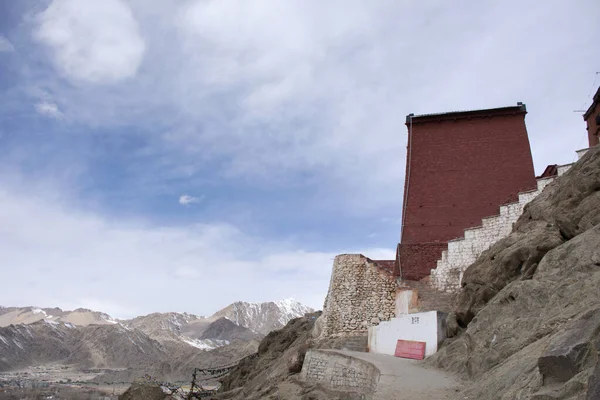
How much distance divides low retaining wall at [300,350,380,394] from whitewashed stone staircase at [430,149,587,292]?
16.1 ft

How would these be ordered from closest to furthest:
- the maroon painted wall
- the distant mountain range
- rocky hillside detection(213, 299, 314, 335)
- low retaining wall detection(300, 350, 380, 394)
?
low retaining wall detection(300, 350, 380, 394) → the maroon painted wall → the distant mountain range → rocky hillside detection(213, 299, 314, 335)

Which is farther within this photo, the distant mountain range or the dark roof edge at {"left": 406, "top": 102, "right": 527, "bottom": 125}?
the distant mountain range

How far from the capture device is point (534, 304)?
28.5 ft

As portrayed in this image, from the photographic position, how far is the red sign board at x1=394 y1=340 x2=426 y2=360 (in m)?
13.5

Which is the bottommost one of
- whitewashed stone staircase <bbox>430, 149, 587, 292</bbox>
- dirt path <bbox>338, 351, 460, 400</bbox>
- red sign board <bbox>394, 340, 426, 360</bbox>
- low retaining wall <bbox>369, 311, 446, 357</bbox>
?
dirt path <bbox>338, 351, 460, 400</bbox>

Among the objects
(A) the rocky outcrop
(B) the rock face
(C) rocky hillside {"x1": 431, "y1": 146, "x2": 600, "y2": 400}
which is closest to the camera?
(C) rocky hillside {"x1": 431, "y1": 146, "x2": 600, "y2": 400}

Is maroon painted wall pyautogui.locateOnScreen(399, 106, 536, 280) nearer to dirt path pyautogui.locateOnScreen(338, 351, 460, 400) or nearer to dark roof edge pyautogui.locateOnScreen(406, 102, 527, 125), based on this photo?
dark roof edge pyautogui.locateOnScreen(406, 102, 527, 125)

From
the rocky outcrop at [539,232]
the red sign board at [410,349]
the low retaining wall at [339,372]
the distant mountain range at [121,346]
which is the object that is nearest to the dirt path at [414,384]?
the low retaining wall at [339,372]

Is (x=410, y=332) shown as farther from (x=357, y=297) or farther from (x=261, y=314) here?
(x=261, y=314)

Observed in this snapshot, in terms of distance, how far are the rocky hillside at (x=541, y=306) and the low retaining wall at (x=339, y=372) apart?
5.72 ft

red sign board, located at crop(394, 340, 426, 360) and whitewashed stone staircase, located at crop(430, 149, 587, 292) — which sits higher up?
whitewashed stone staircase, located at crop(430, 149, 587, 292)

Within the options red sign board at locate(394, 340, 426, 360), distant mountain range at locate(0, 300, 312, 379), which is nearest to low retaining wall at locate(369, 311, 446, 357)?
red sign board at locate(394, 340, 426, 360)

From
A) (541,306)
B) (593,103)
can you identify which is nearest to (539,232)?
(541,306)

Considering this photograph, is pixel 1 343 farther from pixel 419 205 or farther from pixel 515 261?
pixel 515 261
